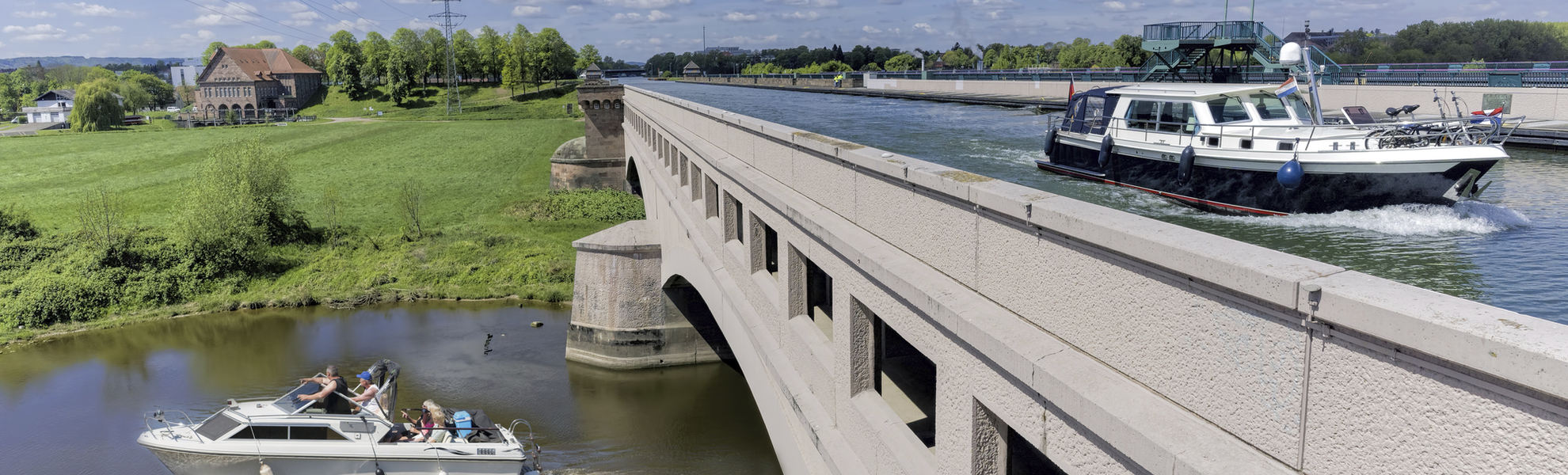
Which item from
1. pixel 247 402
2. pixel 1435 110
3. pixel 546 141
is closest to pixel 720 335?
pixel 247 402

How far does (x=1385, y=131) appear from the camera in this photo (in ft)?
45.0

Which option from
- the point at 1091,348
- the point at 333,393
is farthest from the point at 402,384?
the point at 1091,348

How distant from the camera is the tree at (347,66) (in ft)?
460

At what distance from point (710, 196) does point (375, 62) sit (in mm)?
138881

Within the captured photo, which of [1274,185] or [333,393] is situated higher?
[1274,185]

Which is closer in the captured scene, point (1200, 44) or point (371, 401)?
point (371, 401)

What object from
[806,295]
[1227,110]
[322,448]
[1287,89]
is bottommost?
[322,448]

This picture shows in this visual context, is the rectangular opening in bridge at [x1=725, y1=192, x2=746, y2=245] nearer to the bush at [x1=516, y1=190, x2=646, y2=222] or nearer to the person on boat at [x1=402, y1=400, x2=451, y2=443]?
the person on boat at [x1=402, y1=400, x2=451, y2=443]

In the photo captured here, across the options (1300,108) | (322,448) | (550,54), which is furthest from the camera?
(550,54)

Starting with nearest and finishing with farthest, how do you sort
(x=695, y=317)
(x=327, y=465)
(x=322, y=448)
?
1. (x=322, y=448)
2. (x=327, y=465)
3. (x=695, y=317)

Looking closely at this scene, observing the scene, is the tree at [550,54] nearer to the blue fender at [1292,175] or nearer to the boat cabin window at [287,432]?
the boat cabin window at [287,432]

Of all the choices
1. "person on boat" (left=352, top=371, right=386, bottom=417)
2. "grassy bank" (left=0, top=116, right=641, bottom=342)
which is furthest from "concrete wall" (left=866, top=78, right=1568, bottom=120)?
"grassy bank" (left=0, top=116, right=641, bottom=342)

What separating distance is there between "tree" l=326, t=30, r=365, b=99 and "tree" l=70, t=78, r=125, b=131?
111ft

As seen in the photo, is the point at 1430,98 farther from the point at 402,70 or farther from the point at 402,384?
the point at 402,70
